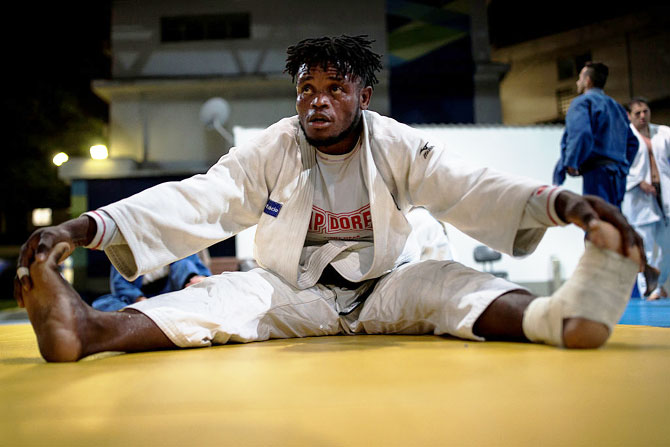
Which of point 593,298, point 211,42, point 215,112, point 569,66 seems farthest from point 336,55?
point 569,66

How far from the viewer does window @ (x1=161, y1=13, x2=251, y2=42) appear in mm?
9227

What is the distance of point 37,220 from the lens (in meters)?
12.3

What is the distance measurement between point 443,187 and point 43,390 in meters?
1.26

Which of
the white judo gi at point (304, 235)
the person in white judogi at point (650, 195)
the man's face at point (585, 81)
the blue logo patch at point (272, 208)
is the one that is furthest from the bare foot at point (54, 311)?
the person in white judogi at point (650, 195)

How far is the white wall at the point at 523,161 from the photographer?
19.4ft

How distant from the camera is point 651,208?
15.7 ft

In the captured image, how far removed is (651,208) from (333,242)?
13.4 feet

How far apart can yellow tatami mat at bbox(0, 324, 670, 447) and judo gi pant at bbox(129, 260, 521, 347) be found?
5.4 inches

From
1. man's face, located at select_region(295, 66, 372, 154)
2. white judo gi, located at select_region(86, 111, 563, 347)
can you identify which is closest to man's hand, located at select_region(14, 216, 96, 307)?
white judo gi, located at select_region(86, 111, 563, 347)

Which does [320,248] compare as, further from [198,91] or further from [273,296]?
[198,91]

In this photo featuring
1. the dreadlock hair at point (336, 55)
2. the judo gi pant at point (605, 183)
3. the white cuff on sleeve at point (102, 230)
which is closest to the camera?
the white cuff on sleeve at point (102, 230)

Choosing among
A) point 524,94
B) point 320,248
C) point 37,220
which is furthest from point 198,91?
point 320,248

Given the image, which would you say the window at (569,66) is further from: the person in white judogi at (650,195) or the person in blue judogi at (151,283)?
the person in blue judogi at (151,283)

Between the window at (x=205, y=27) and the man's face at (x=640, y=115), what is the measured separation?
21.1 feet
